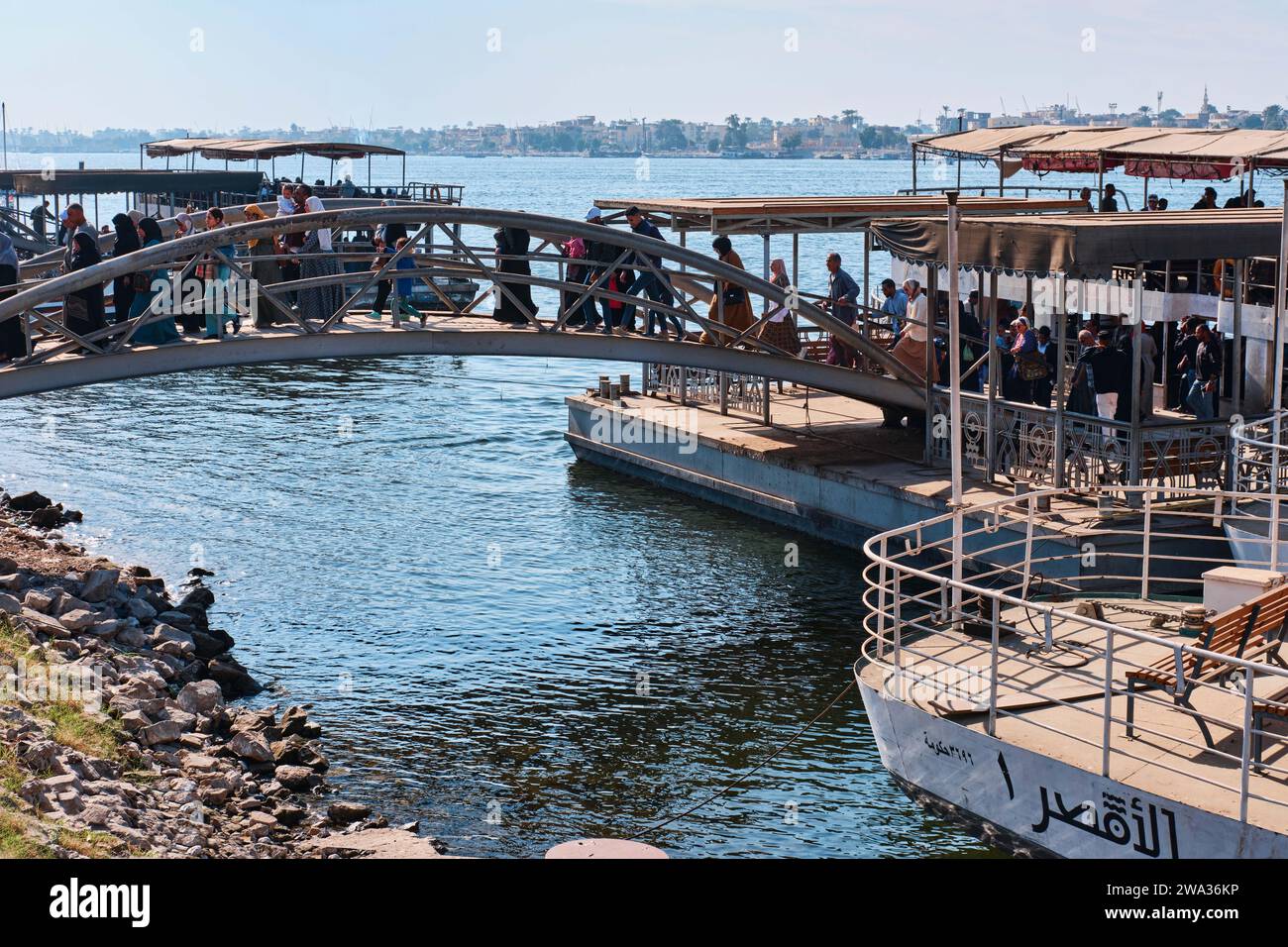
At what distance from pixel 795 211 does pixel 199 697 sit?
12.6 m

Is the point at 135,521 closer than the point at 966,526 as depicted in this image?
No

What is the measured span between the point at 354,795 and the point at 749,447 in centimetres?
1152

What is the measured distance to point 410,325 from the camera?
70.8 feet

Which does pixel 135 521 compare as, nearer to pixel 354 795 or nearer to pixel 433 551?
pixel 433 551

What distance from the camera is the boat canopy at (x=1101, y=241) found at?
18.5 metres

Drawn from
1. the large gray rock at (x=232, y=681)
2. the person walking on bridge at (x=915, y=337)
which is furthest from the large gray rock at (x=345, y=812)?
the person walking on bridge at (x=915, y=337)

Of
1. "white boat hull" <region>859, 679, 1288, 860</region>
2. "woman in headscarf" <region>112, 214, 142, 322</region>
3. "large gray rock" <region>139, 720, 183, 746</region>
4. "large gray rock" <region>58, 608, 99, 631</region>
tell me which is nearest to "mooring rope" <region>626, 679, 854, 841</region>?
"white boat hull" <region>859, 679, 1288, 860</region>

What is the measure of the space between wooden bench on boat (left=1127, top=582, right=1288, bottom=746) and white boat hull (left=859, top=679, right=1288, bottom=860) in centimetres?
67

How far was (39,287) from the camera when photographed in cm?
1809

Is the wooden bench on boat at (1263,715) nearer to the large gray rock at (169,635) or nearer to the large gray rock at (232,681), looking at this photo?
the large gray rock at (232,681)

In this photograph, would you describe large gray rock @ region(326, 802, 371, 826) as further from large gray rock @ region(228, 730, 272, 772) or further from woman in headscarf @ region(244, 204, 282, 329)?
woman in headscarf @ region(244, 204, 282, 329)
